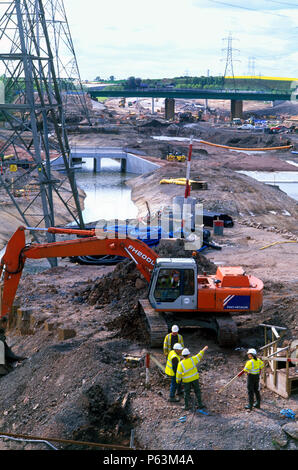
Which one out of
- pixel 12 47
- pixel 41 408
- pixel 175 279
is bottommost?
pixel 41 408

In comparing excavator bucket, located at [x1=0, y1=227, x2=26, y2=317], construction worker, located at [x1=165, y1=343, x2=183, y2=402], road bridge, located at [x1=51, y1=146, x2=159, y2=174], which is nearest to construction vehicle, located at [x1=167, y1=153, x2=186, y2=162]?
road bridge, located at [x1=51, y1=146, x2=159, y2=174]

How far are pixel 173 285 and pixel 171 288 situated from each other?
0.10m

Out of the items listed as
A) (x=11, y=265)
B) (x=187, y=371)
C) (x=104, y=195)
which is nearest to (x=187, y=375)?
(x=187, y=371)

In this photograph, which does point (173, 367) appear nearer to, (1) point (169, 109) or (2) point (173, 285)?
(2) point (173, 285)

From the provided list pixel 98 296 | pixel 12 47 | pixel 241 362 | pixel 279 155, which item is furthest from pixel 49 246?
pixel 279 155

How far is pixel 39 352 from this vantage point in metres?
14.8

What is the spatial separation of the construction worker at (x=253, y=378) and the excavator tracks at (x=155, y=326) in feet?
10.7

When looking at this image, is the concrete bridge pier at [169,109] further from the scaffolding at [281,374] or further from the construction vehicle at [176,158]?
the scaffolding at [281,374]

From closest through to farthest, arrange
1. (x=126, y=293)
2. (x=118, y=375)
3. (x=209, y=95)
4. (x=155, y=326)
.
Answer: (x=118, y=375) → (x=155, y=326) → (x=126, y=293) → (x=209, y=95)

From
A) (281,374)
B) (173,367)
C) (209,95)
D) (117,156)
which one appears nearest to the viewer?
(173,367)

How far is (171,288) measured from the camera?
1501 cm
